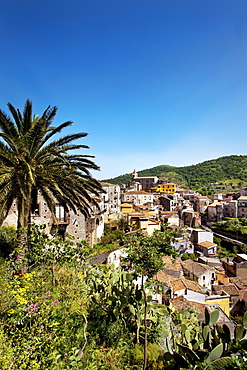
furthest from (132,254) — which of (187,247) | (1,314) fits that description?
(187,247)

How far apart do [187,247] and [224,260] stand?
5.82 m

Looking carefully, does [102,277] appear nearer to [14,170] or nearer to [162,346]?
[162,346]

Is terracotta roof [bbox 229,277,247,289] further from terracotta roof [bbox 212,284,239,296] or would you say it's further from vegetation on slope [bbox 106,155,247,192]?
vegetation on slope [bbox 106,155,247,192]

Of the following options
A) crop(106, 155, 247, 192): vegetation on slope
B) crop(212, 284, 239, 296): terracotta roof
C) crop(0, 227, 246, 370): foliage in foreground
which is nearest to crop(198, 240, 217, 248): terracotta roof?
crop(212, 284, 239, 296): terracotta roof

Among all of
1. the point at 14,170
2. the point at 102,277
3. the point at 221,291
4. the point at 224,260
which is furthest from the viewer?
the point at 224,260

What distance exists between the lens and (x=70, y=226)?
1606 centimetres

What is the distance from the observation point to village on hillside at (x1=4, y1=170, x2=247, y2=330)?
14547mm

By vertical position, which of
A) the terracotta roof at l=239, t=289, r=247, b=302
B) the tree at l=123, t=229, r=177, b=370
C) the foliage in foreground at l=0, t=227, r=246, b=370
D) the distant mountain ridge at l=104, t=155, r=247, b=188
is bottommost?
the terracotta roof at l=239, t=289, r=247, b=302

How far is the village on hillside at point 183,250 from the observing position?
573 inches

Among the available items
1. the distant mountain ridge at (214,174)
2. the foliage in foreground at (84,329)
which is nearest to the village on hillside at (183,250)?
the foliage in foreground at (84,329)

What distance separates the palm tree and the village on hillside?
1178 millimetres

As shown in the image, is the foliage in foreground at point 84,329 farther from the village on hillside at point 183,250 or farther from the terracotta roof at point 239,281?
the terracotta roof at point 239,281

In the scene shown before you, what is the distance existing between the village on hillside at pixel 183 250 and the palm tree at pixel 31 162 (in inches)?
46.4

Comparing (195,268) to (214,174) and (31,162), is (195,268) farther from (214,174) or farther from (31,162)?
(214,174)
